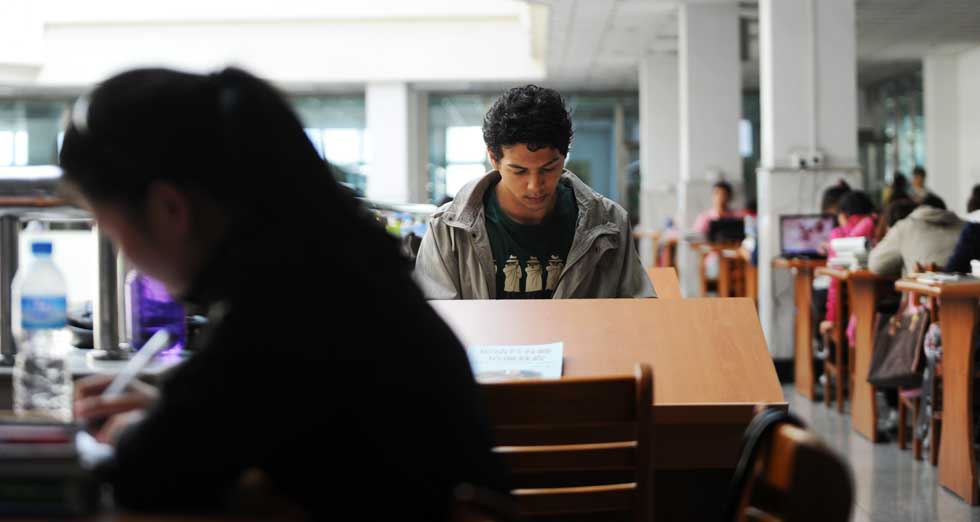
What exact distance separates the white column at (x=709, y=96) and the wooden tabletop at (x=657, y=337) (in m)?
10.9

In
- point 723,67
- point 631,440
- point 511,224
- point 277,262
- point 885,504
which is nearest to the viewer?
point 277,262

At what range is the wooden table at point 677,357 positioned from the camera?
2.22 m

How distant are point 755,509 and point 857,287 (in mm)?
5171

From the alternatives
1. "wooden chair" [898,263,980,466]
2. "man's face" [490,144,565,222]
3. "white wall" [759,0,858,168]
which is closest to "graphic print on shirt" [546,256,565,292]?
"man's face" [490,144,565,222]

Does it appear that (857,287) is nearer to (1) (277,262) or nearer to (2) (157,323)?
(2) (157,323)

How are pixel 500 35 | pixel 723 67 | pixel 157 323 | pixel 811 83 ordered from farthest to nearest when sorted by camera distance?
pixel 500 35, pixel 723 67, pixel 811 83, pixel 157 323

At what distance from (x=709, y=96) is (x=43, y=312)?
12.0 m

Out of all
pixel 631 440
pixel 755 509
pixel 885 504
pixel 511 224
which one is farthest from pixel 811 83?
pixel 755 509

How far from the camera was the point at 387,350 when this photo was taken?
1.20 m

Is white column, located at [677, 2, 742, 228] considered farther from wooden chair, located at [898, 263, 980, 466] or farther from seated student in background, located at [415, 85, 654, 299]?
seated student in background, located at [415, 85, 654, 299]

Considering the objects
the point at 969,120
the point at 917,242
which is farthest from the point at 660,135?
the point at 917,242

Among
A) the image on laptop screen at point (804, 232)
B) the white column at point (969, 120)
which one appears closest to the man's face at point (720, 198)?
the image on laptop screen at point (804, 232)

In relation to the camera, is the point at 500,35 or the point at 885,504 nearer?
the point at 885,504

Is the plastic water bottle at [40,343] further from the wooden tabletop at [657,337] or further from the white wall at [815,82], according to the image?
the white wall at [815,82]
